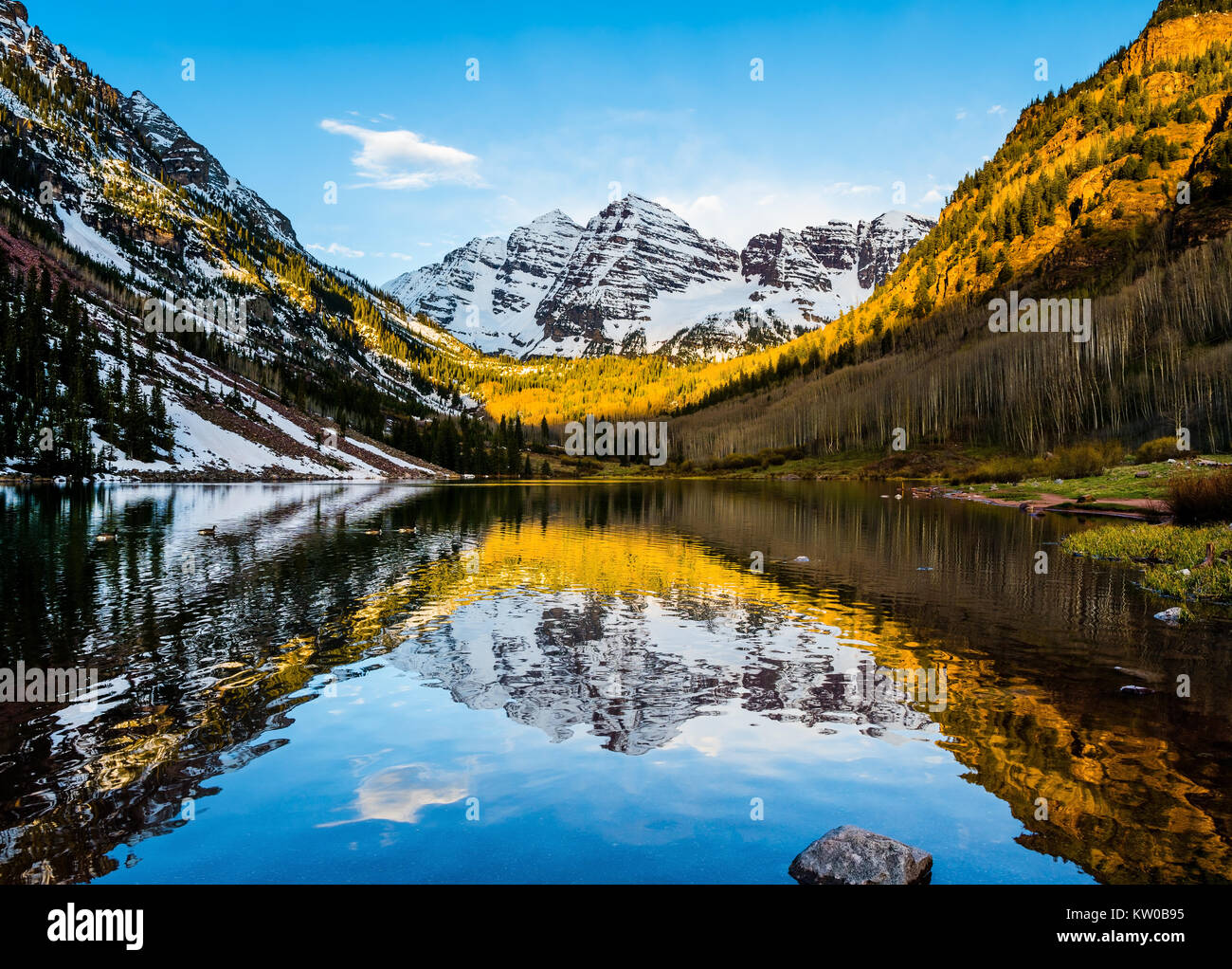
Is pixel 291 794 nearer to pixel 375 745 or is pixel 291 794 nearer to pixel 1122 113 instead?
pixel 375 745

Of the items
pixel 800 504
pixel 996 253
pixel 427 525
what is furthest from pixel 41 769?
pixel 996 253

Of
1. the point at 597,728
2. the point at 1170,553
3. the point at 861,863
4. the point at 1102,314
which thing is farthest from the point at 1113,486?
the point at 1102,314

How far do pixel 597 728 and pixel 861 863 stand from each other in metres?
5.04

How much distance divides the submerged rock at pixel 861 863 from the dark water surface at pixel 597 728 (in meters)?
0.34

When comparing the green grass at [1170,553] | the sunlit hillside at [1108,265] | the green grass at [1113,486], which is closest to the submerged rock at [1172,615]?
the green grass at [1170,553]

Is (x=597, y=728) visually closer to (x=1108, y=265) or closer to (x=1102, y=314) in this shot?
(x=1102, y=314)

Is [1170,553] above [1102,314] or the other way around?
the other way around

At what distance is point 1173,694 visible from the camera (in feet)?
37.7

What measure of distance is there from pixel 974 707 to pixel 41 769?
13.5 meters

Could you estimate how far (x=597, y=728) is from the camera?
34.7 ft

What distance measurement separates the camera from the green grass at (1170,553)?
63.2ft

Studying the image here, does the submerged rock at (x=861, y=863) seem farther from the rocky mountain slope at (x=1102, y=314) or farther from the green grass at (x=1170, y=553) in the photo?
the rocky mountain slope at (x=1102, y=314)

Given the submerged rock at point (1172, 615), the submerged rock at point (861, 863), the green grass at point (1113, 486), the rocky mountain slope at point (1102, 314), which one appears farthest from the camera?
the rocky mountain slope at point (1102, 314)

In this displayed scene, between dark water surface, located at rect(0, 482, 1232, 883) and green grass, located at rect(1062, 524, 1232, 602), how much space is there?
4.19ft
